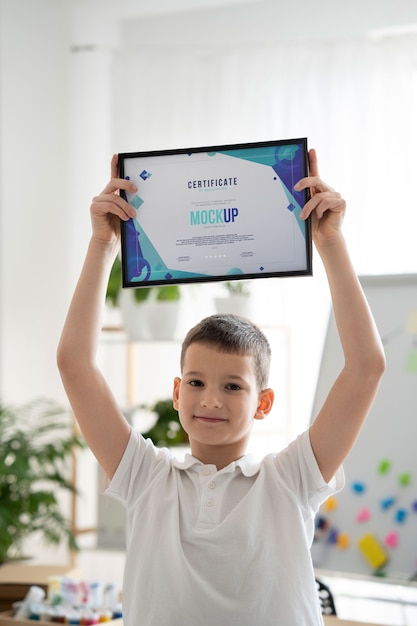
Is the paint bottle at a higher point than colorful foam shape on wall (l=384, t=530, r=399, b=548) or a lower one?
lower

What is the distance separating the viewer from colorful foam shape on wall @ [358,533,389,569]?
219 cm

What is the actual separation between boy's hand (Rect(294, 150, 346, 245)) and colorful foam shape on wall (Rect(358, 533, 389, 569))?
1.19 meters

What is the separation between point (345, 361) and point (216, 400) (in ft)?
0.69

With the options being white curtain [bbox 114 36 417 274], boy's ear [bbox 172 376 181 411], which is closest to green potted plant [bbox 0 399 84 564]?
white curtain [bbox 114 36 417 274]

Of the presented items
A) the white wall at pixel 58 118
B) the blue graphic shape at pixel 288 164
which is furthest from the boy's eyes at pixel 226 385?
the white wall at pixel 58 118

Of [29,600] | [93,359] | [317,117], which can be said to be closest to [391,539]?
[29,600]

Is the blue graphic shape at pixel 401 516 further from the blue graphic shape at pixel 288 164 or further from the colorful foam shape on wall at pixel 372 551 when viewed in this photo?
the blue graphic shape at pixel 288 164

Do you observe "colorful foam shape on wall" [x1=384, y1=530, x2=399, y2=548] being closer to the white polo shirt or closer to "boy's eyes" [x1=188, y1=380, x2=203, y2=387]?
the white polo shirt

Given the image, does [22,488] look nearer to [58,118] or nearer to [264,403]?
[58,118]

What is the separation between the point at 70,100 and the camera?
4.41 m

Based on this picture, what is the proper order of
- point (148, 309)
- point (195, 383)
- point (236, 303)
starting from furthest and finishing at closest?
1. point (148, 309)
2. point (236, 303)
3. point (195, 383)

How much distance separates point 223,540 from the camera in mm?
1232

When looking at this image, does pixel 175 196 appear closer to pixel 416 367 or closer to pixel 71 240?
pixel 416 367

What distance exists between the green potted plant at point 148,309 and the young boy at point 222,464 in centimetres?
210
